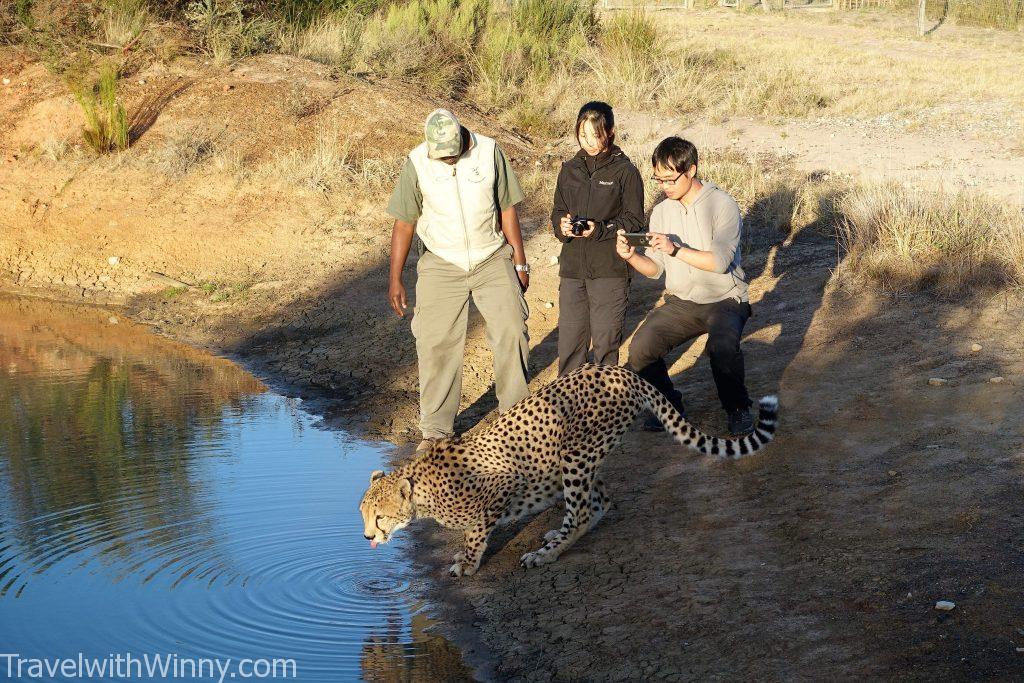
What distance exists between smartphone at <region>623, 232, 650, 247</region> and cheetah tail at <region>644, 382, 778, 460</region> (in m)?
0.71

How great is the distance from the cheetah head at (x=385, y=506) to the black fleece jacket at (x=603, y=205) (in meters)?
1.84

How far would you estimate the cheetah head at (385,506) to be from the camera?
5.16 metres

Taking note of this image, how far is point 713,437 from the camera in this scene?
543 centimetres

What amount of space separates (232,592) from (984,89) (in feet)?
50.0

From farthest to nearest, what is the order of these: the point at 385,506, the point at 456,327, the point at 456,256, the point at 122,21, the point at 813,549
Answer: the point at 122,21 → the point at 456,327 → the point at 456,256 → the point at 385,506 → the point at 813,549

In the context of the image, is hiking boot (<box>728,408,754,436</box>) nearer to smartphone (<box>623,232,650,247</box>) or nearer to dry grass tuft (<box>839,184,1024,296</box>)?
smartphone (<box>623,232,650,247</box>)

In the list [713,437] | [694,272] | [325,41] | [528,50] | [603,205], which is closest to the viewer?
[713,437]

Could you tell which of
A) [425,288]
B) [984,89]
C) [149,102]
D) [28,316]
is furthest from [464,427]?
[984,89]

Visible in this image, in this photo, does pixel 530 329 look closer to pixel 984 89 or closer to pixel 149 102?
pixel 149 102

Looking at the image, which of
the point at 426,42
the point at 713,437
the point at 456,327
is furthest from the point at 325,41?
the point at 713,437

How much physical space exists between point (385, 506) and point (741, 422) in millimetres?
2041

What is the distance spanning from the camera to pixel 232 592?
515 cm

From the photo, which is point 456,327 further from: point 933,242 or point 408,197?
point 933,242

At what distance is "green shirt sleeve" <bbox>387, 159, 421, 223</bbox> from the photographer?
6176 millimetres
